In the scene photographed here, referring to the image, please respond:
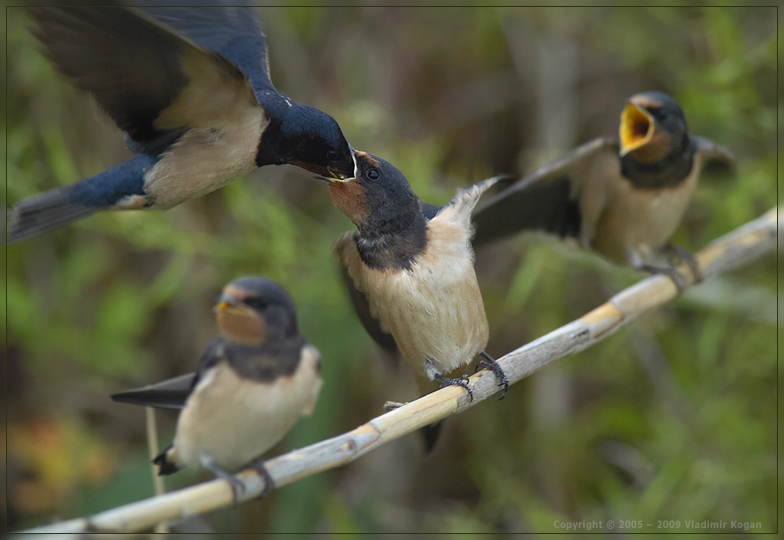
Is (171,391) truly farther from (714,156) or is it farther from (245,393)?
(714,156)

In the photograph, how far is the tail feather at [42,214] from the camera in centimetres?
49

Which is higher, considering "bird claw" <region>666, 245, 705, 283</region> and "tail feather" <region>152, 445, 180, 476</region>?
"tail feather" <region>152, 445, 180, 476</region>

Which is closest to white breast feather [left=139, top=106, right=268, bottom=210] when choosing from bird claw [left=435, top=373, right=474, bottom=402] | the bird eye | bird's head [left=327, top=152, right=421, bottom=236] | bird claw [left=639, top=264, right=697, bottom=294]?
bird's head [left=327, top=152, right=421, bottom=236]

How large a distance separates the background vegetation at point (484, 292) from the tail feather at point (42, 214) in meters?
1.20

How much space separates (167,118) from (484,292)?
186cm

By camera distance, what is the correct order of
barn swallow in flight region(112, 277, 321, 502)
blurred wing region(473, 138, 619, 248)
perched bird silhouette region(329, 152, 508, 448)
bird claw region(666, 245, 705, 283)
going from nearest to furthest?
1. perched bird silhouette region(329, 152, 508, 448)
2. blurred wing region(473, 138, 619, 248)
3. barn swallow in flight region(112, 277, 321, 502)
4. bird claw region(666, 245, 705, 283)

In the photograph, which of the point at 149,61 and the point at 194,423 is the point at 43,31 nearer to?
the point at 149,61

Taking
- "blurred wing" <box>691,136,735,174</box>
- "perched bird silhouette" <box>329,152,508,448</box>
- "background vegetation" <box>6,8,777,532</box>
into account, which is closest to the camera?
"perched bird silhouette" <box>329,152,508,448</box>

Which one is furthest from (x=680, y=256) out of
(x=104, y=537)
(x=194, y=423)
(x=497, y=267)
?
(x=104, y=537)

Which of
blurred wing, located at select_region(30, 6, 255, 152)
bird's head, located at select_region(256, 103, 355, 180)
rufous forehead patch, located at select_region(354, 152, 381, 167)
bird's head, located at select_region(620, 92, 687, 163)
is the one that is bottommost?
bird's head, located at select_region(620, 92, 687, 163)

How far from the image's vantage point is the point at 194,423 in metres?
1.48

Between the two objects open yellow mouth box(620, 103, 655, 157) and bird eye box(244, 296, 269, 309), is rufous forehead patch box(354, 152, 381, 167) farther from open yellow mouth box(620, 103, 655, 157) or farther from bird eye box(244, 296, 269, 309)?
open yellow mouth box(620, 103, 655, 157)

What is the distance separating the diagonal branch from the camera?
20.5 inches

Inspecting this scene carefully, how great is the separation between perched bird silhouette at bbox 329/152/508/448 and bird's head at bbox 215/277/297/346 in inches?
13.4
